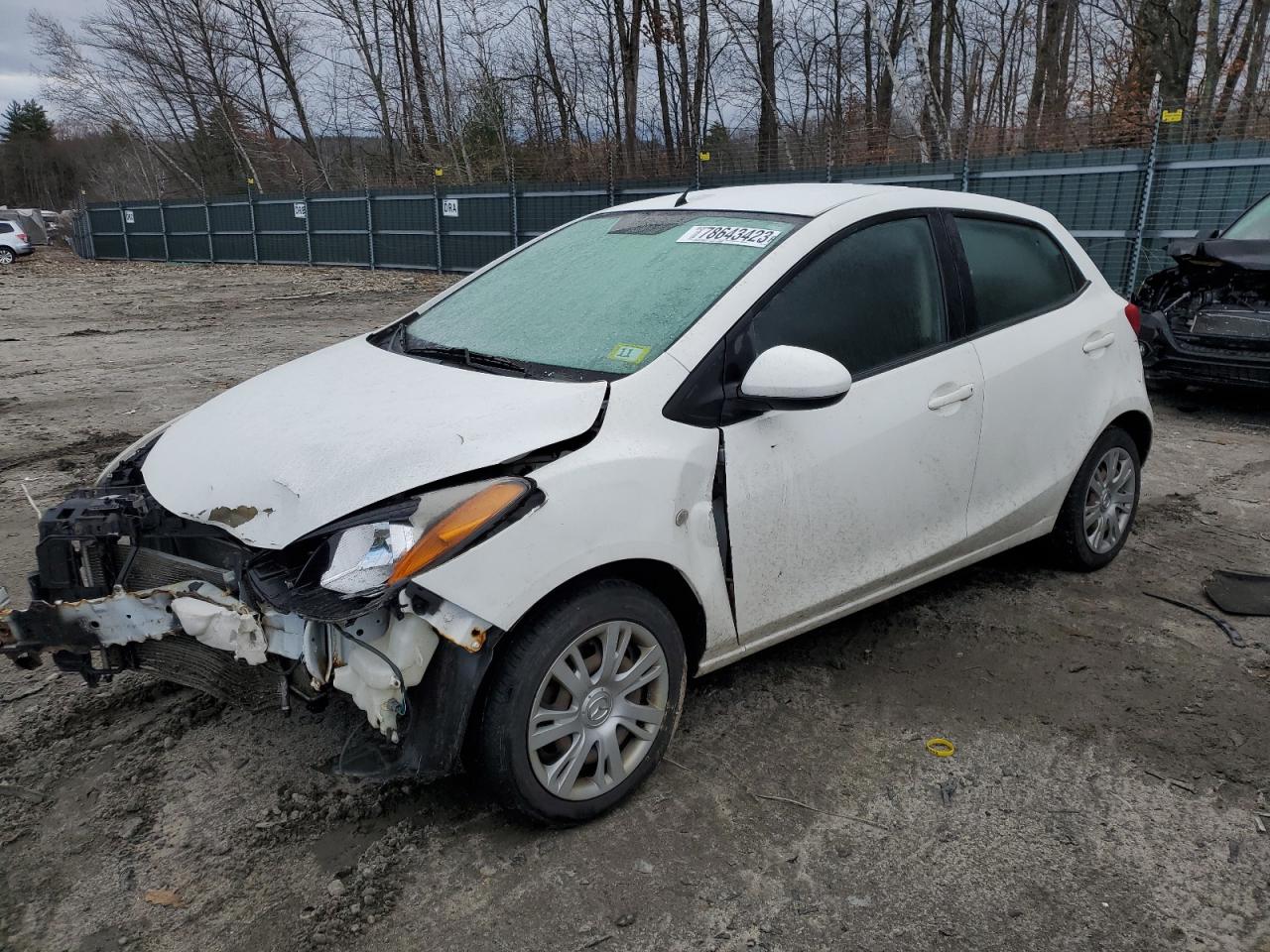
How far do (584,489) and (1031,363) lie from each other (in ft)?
6.90

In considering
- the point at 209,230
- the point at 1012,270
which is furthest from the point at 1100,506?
the point at 209,230

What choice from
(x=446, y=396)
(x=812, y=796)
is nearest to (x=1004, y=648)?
(x=812, y=796)

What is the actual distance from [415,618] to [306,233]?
27017 millimetres

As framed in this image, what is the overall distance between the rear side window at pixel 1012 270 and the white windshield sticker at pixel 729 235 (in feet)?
3.10

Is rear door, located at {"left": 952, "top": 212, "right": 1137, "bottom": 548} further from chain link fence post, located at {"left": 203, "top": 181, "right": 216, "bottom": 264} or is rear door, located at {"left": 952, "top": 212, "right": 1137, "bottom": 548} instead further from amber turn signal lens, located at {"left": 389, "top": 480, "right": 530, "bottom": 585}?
chain link fence post, located at {"left": 203, "top": 181, "right": 216, "bottom": 264}

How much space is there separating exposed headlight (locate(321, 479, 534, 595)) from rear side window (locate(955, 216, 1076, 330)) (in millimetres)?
2100

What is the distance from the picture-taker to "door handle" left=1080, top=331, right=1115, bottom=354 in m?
3.90

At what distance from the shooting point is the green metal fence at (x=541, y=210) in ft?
38.7

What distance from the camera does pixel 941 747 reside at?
3.00m

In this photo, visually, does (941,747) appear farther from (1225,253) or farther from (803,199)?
(1225,253)

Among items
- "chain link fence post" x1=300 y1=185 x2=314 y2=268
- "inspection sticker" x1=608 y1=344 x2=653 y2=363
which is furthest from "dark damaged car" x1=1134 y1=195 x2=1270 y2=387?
"chain link fence post" x1=300 y1=185 x2=314 y2=268

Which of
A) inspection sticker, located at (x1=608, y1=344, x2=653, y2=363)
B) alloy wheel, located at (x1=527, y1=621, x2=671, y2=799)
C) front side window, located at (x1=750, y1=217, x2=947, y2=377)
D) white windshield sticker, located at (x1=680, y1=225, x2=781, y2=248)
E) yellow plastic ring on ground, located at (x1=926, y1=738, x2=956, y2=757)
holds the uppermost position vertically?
white windshield sticker, located at (x1=680, y1=225, x2=781, y2=248)

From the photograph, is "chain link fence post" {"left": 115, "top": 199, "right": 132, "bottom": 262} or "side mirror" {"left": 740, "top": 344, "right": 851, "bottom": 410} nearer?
"side mirror" {"left": 740, "top": 344, "right": 851, "bottom": 410}

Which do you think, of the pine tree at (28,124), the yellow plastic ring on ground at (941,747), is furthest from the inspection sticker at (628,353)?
the pine tree at (28,124)
